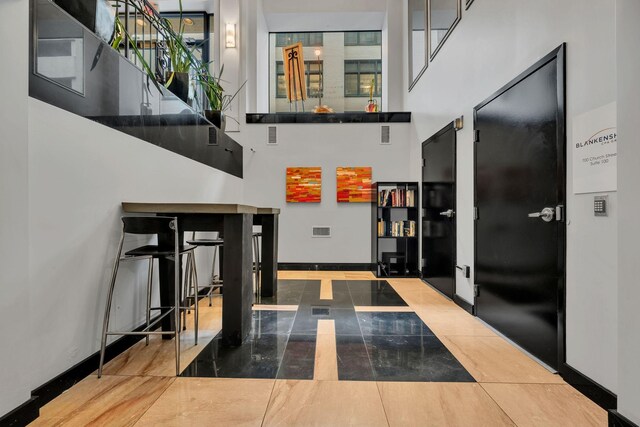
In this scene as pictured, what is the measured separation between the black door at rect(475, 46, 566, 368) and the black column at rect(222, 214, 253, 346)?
1.94 meters

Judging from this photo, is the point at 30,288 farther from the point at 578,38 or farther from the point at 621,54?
the point at 578,38

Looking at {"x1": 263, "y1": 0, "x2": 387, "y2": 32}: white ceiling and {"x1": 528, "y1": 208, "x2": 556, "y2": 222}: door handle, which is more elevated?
{"x1": 263, "y1": 0, "x2": 387, "y2": 32}: white ceiling

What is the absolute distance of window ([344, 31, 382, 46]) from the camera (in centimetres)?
674

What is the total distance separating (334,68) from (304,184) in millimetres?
2548

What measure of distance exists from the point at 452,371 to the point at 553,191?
123 centimetres

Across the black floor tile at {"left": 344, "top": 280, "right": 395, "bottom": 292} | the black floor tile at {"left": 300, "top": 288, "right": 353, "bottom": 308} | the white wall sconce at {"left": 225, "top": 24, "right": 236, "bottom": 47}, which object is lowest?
the black floor tile at {"left": 344, "top": 280, "right": 395, "bottom": 292}

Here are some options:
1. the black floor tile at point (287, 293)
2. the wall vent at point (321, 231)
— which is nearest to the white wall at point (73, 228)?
the black floor tile at point (287, 293)

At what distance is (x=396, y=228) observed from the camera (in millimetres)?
5297

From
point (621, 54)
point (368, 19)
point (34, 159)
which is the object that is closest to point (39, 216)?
point (34, 159)

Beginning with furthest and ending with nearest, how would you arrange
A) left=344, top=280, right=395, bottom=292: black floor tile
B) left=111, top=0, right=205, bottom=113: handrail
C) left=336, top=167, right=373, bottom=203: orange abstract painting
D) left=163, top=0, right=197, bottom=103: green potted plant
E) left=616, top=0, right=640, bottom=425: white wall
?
left=336, top=167, right=373, bottom=203: orange abstract painting
left=344, top=280, right=395, bottom=292: black floor tile
left=163, top=0, right=197, bottom=103: green potted plant
left=111, top=0, right=205, bottom=113: handrail
left=616, top=0, right=640, bottom=425: white wall

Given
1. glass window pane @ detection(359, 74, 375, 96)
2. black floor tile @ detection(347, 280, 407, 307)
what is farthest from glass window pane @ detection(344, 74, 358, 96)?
black floor tile @ detection(347, 280, 407, 307)

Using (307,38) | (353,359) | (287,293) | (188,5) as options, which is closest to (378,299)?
(287,293)

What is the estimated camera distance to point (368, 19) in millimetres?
6461

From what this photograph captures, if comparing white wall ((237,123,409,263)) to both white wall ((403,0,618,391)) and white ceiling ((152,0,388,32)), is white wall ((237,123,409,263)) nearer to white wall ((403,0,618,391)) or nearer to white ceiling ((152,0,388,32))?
white ceiling ((152,0,388,32))
